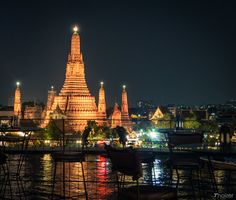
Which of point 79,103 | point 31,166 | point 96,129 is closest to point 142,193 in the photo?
point 31,166

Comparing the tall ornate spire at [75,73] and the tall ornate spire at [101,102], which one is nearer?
the tall ornate spire at [75,73]

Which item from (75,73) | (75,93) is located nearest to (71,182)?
(75,93)

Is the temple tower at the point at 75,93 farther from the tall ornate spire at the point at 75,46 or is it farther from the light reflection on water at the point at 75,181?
the light reflection on water at the point at 75,181

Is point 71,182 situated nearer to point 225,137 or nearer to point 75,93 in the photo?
point 225,137

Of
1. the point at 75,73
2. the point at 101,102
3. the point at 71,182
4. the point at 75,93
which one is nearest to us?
the point at 71,182

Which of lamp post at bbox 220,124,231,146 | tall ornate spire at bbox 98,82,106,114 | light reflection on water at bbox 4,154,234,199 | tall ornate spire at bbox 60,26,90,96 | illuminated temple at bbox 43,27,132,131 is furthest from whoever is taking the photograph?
tall ornate spire at bbox 98,82,106,114

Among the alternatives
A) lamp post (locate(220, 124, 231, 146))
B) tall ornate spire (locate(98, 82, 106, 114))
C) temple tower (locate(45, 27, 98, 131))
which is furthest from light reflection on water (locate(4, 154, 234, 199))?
tall ornate spire (locate(98, 82, 106, 114))

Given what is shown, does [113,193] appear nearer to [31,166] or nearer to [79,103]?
[31,166]

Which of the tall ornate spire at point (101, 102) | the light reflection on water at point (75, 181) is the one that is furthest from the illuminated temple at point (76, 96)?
the light reflection on water at point (75, 181)

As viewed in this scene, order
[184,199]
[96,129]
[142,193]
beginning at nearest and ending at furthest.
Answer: [142,193], [184,199], [96,129]

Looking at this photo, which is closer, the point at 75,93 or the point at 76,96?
the point at 76,96

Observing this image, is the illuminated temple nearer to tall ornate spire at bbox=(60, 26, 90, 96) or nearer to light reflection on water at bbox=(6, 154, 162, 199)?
tall ornate spire at bbox=(60, 26, 90, 96)

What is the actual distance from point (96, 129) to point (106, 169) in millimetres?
45781

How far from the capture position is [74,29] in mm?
76250
